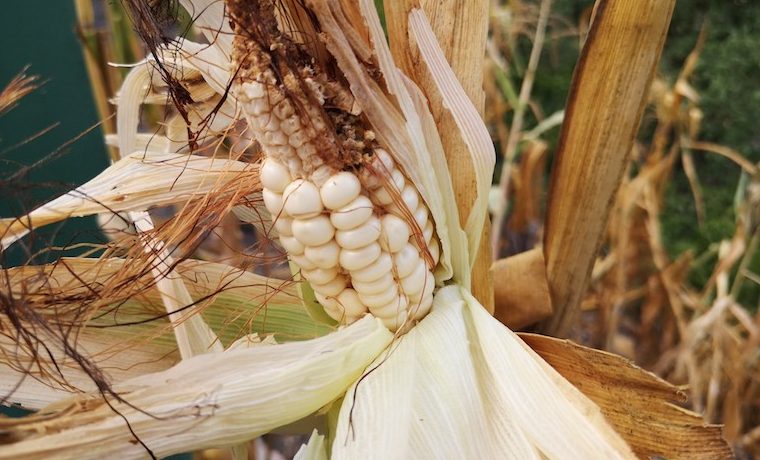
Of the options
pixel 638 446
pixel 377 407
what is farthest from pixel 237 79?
pixel 638 446

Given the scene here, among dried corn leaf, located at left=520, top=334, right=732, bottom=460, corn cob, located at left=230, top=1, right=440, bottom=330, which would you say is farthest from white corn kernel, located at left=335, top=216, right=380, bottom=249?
dried corn leaf, located at left=520, top=334, right=732, bottom=460

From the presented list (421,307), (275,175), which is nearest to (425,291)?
(421,307)

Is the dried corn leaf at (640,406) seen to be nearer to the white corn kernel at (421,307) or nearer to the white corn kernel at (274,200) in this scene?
the white corn kernel at (421,307)

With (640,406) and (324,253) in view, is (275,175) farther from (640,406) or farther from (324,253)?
(640,406)

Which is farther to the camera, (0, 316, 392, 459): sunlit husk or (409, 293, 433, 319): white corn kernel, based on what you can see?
(409, 293, 433, 319): white corn kernel

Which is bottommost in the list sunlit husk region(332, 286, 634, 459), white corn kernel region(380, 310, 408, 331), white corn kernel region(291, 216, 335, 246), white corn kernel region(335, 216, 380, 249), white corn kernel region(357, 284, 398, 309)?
sunlit husk region(332, 286, 634, 459)

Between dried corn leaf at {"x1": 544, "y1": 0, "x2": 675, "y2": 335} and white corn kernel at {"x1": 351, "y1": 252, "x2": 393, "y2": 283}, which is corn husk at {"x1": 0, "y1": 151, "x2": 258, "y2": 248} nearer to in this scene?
white corn kernel at {"x1": 351, "y1": 252, "x2": 393, "y2": 283}

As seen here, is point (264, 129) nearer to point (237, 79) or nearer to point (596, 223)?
point (237, 79)

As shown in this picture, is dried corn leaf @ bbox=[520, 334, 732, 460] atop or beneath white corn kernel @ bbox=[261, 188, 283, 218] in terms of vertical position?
beneath
